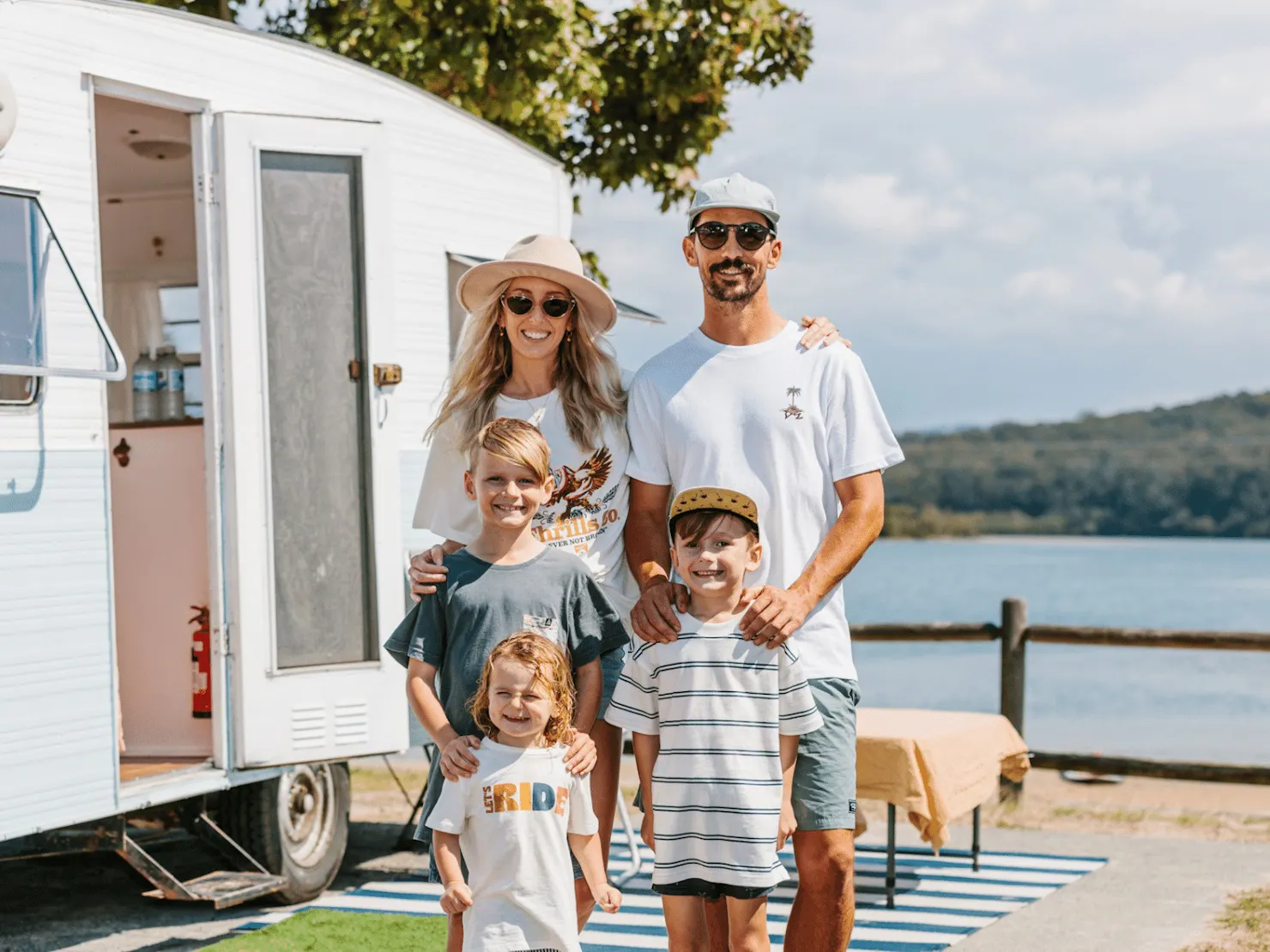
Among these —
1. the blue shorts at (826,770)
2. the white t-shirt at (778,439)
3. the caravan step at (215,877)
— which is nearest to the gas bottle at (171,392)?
the caravan step at (215,877)

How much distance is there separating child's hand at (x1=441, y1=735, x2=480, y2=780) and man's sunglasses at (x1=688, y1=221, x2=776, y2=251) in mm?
1222

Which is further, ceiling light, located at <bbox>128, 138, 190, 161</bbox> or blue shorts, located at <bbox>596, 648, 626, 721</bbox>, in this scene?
ceiling light, located at <bbox>128, 138, 190, 161</bbox>

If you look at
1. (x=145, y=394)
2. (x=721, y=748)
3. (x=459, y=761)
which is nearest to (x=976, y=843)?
(x=721, y=748)

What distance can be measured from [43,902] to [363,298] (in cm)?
266

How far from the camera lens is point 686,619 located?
3.62m

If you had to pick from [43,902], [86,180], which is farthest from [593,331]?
[43,902]

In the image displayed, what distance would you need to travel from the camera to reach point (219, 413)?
554cm

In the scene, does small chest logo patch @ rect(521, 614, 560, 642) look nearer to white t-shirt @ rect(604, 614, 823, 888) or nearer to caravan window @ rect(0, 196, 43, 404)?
white t-shirt @ rect(604, 614, 823, 888)

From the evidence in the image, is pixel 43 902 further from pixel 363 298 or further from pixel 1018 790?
pixel 1018 790

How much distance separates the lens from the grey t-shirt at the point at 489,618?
359 cm

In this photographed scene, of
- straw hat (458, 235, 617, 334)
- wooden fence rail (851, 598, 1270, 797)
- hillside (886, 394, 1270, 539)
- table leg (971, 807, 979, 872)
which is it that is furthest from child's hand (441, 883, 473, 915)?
hillside (886, 394, 1270, 539)

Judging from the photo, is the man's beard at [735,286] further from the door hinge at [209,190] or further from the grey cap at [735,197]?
the door hinge at [209,190]

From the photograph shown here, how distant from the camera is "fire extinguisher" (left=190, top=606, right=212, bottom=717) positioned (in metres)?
6.25

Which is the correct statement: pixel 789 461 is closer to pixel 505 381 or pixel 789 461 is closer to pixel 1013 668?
pixel 505 381
